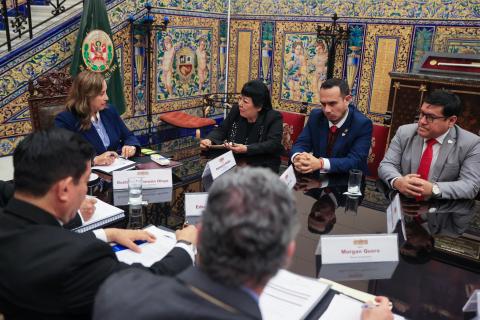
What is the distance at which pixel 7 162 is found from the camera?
12.6ft

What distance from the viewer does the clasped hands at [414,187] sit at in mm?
1942

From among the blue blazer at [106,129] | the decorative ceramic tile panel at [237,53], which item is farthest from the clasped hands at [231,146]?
the decorative ceramic tile panel at [237,53]

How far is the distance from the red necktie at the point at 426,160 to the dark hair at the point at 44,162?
1848 millimetres

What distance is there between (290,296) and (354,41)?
479cm

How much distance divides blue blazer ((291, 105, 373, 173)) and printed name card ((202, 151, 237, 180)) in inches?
25.9

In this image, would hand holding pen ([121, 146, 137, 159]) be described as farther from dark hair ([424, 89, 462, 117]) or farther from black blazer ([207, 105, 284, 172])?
dark hair ([424, 89, 462, 117])

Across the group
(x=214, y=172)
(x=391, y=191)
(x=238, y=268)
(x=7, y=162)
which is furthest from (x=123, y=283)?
(x=7, y=162)

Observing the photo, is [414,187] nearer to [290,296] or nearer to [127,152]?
[290,296]

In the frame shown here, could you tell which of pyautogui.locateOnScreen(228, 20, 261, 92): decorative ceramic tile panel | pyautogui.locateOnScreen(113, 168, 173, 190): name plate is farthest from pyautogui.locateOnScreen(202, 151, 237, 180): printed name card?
pyautogui.locateOnScreen(228, 20, 261, 92): decorative ceramic tile panel

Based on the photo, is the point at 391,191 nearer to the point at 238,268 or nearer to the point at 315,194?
the point at 315,194

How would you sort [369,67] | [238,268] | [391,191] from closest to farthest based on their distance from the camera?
1. [238,268]
2. [391,191]
3. [369,67]

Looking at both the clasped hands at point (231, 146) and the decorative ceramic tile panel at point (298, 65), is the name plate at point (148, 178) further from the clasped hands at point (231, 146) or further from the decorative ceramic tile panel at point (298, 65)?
the decorative ceramic tile panel at point (298, 65)

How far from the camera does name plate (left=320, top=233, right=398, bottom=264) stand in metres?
1.25

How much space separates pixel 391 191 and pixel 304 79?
387 cm
